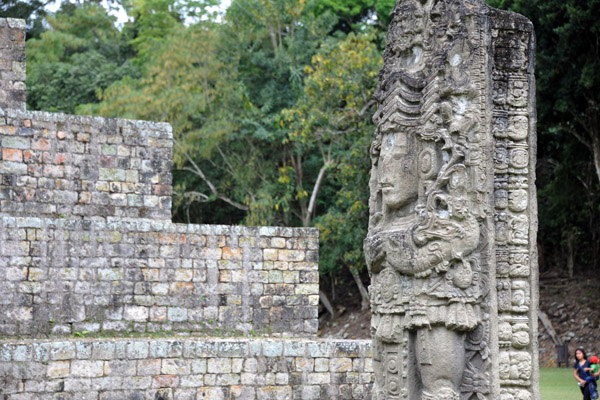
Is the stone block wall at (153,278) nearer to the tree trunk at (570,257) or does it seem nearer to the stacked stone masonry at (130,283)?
the stacked stone masonry at (130,283)

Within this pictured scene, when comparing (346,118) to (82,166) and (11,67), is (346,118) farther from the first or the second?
(11,67)

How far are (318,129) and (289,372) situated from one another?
1003 centimetres

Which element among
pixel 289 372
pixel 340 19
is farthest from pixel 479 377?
pixel 340 19

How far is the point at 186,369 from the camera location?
11.8 meters

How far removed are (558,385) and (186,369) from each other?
653cm

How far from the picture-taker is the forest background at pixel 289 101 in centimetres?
1869

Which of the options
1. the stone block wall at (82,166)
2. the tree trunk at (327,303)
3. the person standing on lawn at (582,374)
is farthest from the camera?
the tree trunk at (327,303)

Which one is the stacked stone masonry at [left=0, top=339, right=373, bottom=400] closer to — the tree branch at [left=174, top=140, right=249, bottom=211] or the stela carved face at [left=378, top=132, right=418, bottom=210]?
the stela carved face at [left=378, top=132, right=418, bottom=210]

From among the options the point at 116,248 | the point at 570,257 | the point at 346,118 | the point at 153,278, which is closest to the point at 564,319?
the point at 570,257

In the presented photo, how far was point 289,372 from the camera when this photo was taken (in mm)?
12297

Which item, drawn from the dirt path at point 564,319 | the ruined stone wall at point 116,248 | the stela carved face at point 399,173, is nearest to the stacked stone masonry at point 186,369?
the ruined stone wall at point 116,248

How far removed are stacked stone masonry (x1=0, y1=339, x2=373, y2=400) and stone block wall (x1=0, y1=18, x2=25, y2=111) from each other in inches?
193

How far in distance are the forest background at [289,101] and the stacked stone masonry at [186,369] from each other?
784 cm

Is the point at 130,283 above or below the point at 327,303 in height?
above
